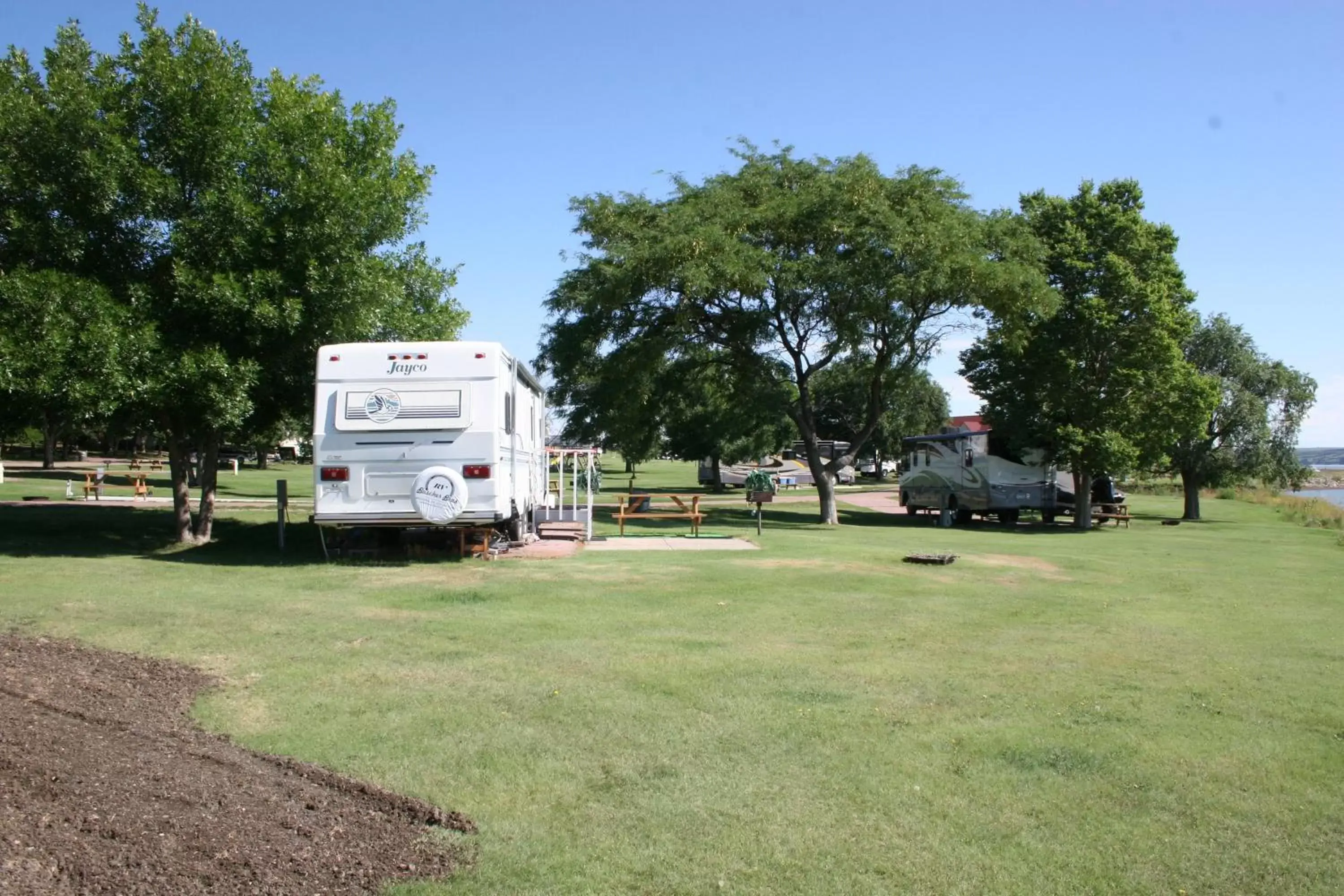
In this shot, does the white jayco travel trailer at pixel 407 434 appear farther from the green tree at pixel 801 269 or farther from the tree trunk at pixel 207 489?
the green tree at pixel 801 269

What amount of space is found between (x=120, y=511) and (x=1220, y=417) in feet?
113

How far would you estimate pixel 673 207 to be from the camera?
2881 cm

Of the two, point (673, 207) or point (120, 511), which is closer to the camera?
point (120, 511)

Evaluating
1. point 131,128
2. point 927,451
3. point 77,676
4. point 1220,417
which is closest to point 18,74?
point 131,128

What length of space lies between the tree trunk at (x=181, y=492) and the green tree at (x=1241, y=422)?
31.3 meters

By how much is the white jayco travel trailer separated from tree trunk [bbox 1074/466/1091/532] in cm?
2193

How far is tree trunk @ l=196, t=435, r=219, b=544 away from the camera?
17.8 metres

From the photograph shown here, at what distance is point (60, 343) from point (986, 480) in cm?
2370

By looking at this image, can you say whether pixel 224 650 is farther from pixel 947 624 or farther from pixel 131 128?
pixel 131 128

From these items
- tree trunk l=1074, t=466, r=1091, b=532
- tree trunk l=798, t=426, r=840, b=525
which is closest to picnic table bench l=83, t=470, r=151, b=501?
tree trunk l=798, t=426, r=840, b=525

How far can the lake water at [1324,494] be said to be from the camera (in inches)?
2431

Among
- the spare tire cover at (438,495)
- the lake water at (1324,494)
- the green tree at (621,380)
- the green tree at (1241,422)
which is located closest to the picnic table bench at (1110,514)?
the green tree at (1241,422)

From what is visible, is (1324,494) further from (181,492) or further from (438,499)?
(181,492)

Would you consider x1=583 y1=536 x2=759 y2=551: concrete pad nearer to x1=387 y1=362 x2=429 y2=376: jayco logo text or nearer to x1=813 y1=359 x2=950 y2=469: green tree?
x1=387 y1=362 x2=429 y2=376: jayco logo text
